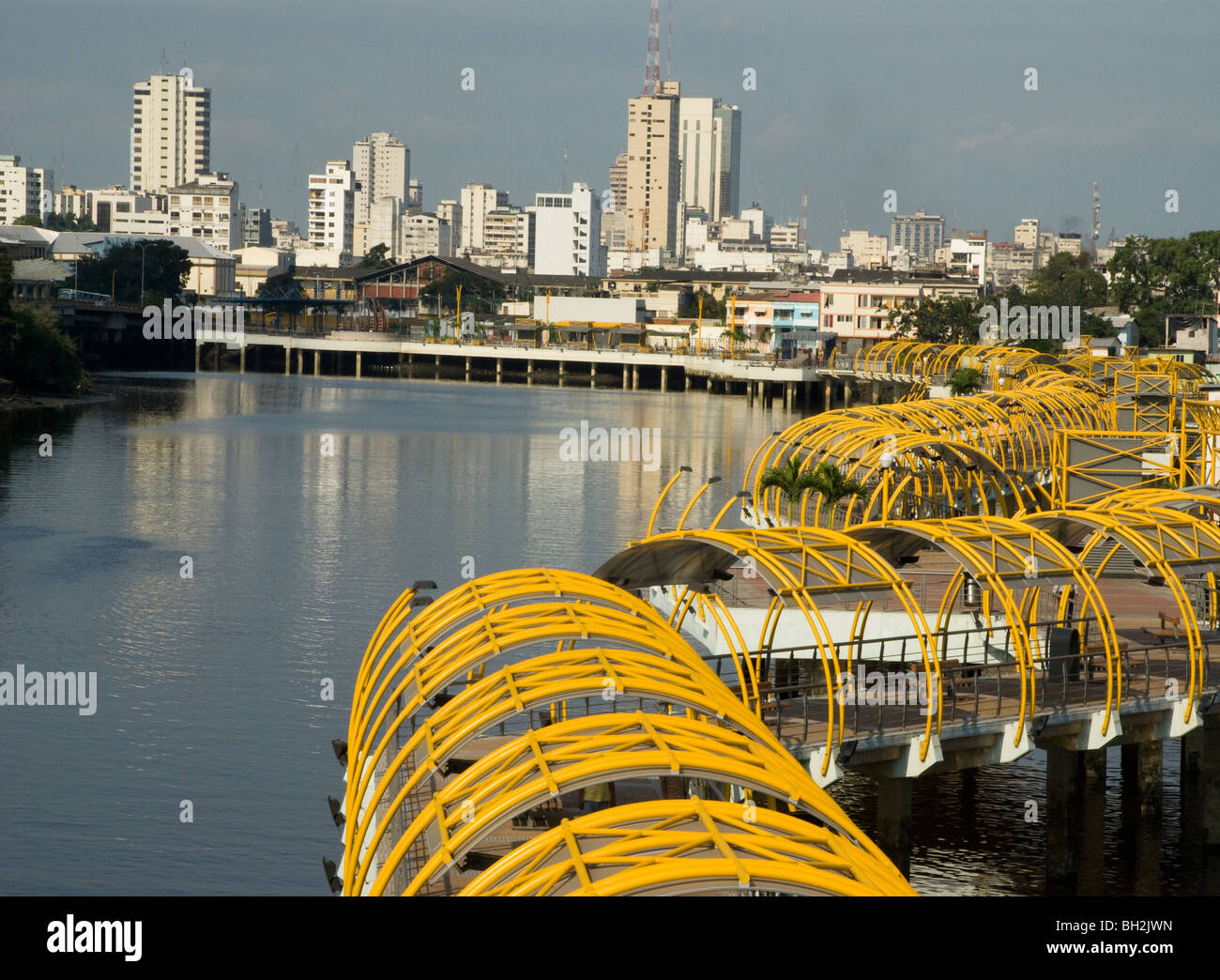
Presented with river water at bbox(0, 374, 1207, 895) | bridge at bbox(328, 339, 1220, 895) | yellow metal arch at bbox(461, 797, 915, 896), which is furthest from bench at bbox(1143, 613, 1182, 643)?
yellow metal arch at bbox(461, 797, 915, 896)

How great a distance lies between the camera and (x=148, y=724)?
25.8 m

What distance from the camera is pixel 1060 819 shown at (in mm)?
20516

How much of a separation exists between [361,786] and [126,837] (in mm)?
8344

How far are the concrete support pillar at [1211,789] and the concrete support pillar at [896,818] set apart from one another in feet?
16.3

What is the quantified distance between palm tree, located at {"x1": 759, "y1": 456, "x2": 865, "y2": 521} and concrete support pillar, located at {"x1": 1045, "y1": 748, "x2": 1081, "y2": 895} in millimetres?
12449

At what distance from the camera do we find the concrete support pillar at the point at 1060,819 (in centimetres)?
2044

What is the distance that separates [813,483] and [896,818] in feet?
49.3

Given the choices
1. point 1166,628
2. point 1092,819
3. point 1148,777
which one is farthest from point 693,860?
point 1166,628

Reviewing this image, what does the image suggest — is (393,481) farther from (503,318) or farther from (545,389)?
(503,318)

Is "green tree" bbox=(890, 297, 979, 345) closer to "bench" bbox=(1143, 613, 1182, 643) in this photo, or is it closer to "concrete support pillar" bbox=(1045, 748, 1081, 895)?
"bench" bbox=(1143, 613, 1182, 643)

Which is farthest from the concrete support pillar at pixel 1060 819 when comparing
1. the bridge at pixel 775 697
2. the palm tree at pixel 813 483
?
the palm tree at pixel 813 483

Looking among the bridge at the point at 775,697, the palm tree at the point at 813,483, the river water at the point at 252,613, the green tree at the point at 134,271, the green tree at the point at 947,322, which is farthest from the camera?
the green tree at the point at 134,271

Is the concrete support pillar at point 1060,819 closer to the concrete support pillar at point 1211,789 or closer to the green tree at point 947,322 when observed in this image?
the concrete support pillar at point 1211,789

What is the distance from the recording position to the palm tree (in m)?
33.2
